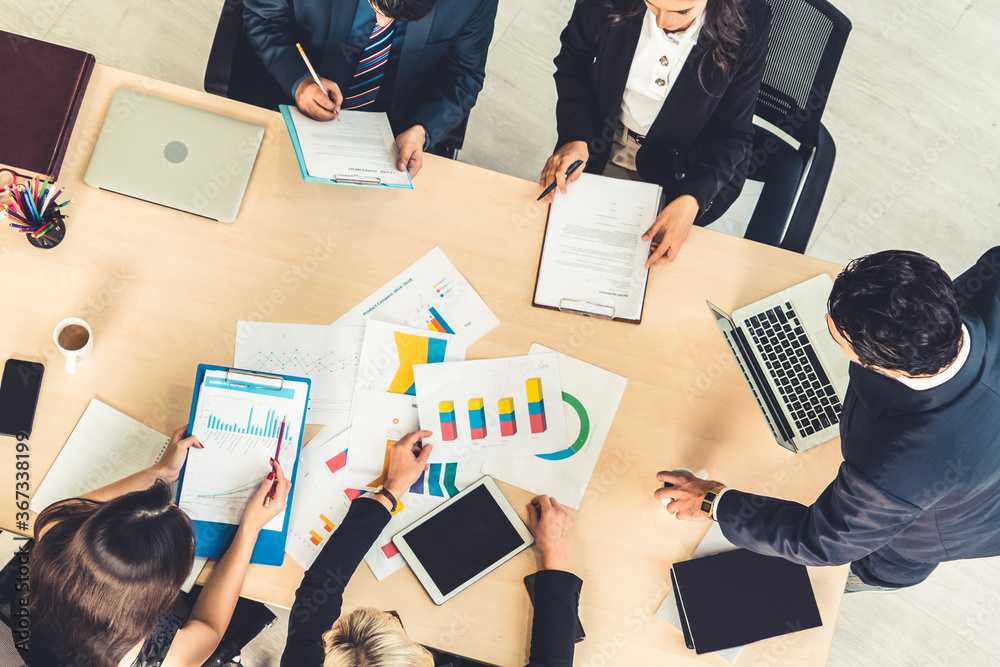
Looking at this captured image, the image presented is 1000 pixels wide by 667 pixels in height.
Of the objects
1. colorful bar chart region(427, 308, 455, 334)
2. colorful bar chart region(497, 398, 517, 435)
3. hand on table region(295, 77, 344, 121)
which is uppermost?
hand on table region(295, 77, 344, 121)

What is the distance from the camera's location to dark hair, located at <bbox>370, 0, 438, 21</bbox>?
1299 mm

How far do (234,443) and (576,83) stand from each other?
1190mm

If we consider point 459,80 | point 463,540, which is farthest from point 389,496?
point 459,80

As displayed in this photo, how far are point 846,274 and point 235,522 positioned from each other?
1.27m

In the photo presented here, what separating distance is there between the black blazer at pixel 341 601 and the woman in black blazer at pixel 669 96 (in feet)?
2.46

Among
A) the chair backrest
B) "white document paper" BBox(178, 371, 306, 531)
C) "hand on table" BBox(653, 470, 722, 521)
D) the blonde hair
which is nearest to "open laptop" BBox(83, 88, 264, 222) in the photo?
"white document paper" BBox(178, 371, 306, 531)

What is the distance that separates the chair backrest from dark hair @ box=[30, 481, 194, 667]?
1.59m

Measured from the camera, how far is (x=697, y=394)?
57.7 inches

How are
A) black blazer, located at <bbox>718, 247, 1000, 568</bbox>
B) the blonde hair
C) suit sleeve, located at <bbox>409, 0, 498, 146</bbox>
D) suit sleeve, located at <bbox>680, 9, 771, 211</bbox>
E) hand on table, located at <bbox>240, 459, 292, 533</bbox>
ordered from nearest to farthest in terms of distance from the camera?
1. the blonde hair
2. black blazer, located at <bbox>718, 247, 1000, 568</bbox>
3. hand on table, located at <bbox>240, 459, 292, 533</bbox>
4. suit sleeve, located at <bbox>680, 9, 771, 211</bbox>
5. suit sleeve, located at <bbox>409, 0, 498, 146</bbox>

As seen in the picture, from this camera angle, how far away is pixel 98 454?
1.37m

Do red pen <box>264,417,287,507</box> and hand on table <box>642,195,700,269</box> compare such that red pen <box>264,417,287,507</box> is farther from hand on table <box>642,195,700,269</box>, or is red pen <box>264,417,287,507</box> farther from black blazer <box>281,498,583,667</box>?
hand on table <box>642,195,700,269</box>

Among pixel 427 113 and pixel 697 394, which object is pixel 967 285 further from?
pixel 427 113

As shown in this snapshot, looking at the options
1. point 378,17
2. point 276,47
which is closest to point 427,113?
point 378,17

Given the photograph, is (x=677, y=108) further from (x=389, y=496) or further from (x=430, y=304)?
(x=389, y=496)
